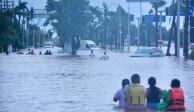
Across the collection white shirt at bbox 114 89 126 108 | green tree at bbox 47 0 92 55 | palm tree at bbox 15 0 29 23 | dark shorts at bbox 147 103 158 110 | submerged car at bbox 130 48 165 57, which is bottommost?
submerged car at bbox 130 48 165 57

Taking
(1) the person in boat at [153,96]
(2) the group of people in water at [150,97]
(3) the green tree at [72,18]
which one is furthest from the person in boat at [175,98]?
(3) the green tree at [72,18]

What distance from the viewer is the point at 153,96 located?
16.7 metres

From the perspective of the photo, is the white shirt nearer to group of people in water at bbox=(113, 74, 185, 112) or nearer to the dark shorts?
group of people in water at bbox=(113, 74, 185, 112)

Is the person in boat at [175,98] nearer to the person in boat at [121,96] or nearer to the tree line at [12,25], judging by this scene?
the person in boat at [121,96]

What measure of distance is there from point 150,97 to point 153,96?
0.08 m

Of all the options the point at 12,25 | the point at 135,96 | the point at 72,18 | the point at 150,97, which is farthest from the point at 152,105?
the point at 12,25

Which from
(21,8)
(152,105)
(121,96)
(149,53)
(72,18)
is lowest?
(149,53)

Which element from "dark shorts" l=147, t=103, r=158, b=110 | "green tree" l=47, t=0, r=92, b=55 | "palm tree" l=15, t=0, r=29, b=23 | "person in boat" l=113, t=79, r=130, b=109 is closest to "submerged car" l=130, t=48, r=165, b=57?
"green tree" l=47, t=0, r=92, b=55

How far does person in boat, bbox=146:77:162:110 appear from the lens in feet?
54.2

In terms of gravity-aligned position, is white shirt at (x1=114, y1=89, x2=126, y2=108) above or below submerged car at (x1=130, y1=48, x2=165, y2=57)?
above

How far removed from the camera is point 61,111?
1714 centimetres

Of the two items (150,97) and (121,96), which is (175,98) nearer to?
(150,97)

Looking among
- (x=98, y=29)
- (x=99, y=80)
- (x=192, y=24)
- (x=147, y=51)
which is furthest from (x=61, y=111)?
(x=98, y=29)

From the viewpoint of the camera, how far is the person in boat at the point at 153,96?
16.5 m
